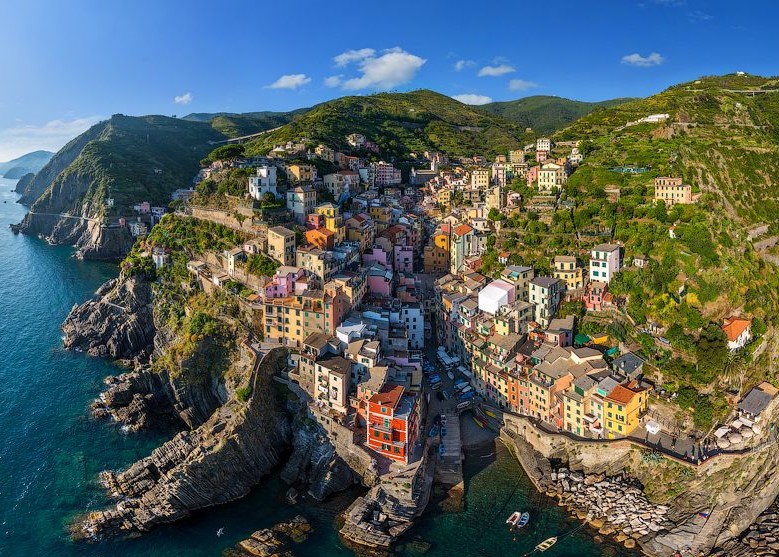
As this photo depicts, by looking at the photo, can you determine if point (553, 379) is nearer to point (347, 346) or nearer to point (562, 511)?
point (562, 511)

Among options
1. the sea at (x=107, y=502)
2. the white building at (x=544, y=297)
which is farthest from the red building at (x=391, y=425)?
the white building at (x=544, y=297)

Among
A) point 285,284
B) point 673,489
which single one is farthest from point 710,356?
point 285,284

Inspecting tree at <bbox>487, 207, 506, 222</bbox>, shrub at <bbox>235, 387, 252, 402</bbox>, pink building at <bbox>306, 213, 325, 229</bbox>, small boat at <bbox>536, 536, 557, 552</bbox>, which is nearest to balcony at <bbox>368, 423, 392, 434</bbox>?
shrub at <bbox>235, 387, 252, 402</bbox>

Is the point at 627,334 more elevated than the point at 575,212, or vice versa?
the point at 575,212

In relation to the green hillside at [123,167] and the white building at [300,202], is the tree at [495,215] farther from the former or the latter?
the green hillside at [123,167]

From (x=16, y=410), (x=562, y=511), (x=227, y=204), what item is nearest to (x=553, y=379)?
(x=562, y=511)
